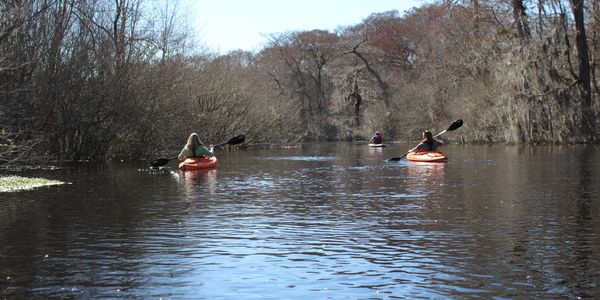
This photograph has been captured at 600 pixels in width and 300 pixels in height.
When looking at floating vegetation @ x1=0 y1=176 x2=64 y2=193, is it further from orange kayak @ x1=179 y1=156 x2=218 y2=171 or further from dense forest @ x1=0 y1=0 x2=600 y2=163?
orange kayak @ x1=179 y1=156 x2=218 y2=171

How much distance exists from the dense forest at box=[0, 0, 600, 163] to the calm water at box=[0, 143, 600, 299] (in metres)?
7.63

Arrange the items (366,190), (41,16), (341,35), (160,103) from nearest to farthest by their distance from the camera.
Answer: (366,190), (41,16), (160,103), (341,35)

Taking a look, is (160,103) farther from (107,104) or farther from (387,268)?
(387,268)

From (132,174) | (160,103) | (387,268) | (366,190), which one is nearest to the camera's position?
(387,268)

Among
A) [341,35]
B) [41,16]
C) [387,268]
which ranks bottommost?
[387,268]

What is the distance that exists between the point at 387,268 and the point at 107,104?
29082 mm

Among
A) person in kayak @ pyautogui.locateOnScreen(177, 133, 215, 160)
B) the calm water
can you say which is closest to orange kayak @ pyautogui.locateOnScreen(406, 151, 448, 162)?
person in kayak @ pyautogui.locateOnScreen(177, 133, 215, 160)

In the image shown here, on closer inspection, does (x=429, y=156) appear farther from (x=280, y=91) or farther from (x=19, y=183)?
(x=280, y=91)

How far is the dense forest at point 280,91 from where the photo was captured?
3312 centimetres

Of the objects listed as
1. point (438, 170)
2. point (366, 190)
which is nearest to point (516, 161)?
point (438, 170)

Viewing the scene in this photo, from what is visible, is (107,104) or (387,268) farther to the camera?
(107,104)

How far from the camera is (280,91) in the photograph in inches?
3302

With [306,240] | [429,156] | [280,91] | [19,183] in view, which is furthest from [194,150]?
[280,91]

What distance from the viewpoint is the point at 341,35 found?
86.9 metres
